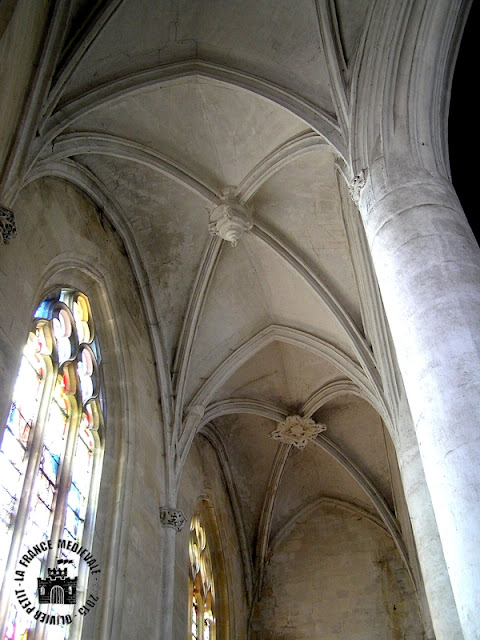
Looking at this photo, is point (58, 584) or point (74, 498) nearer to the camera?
point (58, 584)

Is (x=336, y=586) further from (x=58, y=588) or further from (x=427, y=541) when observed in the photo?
(x=58, y=588)

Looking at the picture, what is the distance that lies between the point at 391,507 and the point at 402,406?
17.9 feet

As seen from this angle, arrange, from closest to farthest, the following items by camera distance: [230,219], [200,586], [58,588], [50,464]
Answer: [58,588] → [50,464] → [230,219] → [200,586]

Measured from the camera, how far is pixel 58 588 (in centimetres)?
708

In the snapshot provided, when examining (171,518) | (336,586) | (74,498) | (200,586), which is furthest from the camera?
(336,586)

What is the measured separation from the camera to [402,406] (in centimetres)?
889

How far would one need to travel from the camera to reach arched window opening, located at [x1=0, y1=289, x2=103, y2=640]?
656cm

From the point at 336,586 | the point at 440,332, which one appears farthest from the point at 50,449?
the point at 336,586

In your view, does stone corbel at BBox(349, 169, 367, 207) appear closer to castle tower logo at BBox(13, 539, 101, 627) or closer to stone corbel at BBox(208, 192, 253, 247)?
stone corbel at BBox(208, 192, 253, 247)

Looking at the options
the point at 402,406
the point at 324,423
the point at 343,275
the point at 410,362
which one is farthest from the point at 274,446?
the point at 410,362

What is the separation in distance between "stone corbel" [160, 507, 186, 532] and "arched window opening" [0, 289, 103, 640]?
1.40 meters

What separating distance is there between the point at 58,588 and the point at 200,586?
189 inches

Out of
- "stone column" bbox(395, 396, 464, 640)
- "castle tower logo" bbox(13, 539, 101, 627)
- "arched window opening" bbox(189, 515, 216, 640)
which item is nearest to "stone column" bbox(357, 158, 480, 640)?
"stone column" bbox(395, 396, 464, 640)

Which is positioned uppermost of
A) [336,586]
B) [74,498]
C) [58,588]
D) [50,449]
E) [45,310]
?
[45,310]
